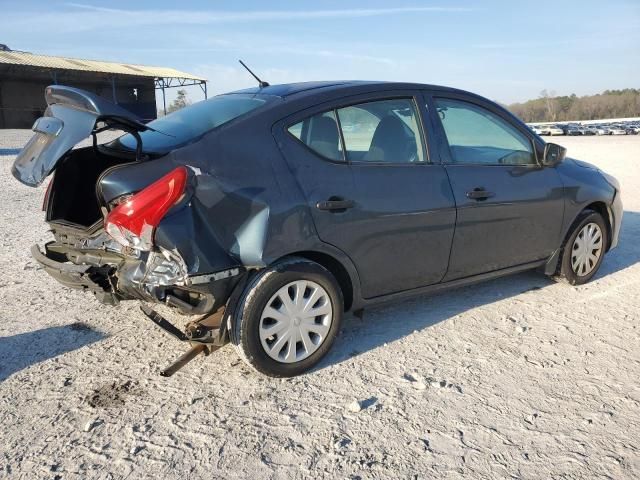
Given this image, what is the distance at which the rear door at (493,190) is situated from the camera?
152 inches

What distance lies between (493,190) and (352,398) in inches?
78.5

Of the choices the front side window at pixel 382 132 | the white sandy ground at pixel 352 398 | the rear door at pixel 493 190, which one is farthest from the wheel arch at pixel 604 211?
the front side window at pixel 382 132

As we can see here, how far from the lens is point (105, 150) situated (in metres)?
3.46

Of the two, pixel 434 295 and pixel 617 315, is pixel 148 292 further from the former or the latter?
pixel 617 315

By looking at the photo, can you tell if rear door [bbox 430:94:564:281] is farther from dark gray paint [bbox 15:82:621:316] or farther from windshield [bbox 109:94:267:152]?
windshield [bbox 109:94:267:152]

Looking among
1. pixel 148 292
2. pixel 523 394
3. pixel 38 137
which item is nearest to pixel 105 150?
pixel 38 137

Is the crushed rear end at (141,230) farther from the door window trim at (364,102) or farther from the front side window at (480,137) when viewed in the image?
the front side window at (480,137)

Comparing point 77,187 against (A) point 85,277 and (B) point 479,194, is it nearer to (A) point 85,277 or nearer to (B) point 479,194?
(A) point 85,277

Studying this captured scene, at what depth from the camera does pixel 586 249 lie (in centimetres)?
478

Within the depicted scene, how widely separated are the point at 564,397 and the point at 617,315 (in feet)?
5.04

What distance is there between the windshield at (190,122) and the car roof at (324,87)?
0.50ft

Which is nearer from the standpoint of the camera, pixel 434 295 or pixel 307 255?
pixel 307 255

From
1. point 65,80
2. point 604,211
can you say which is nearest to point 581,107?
point 65,80

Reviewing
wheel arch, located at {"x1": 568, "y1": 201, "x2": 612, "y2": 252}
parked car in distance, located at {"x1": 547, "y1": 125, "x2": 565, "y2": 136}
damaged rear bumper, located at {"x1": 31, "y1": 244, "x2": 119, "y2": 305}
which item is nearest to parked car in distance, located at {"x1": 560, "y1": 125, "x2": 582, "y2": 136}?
parked car in distance, located at {"x1": 547, "y1": 125, "x2": 565, "y2": 136}
